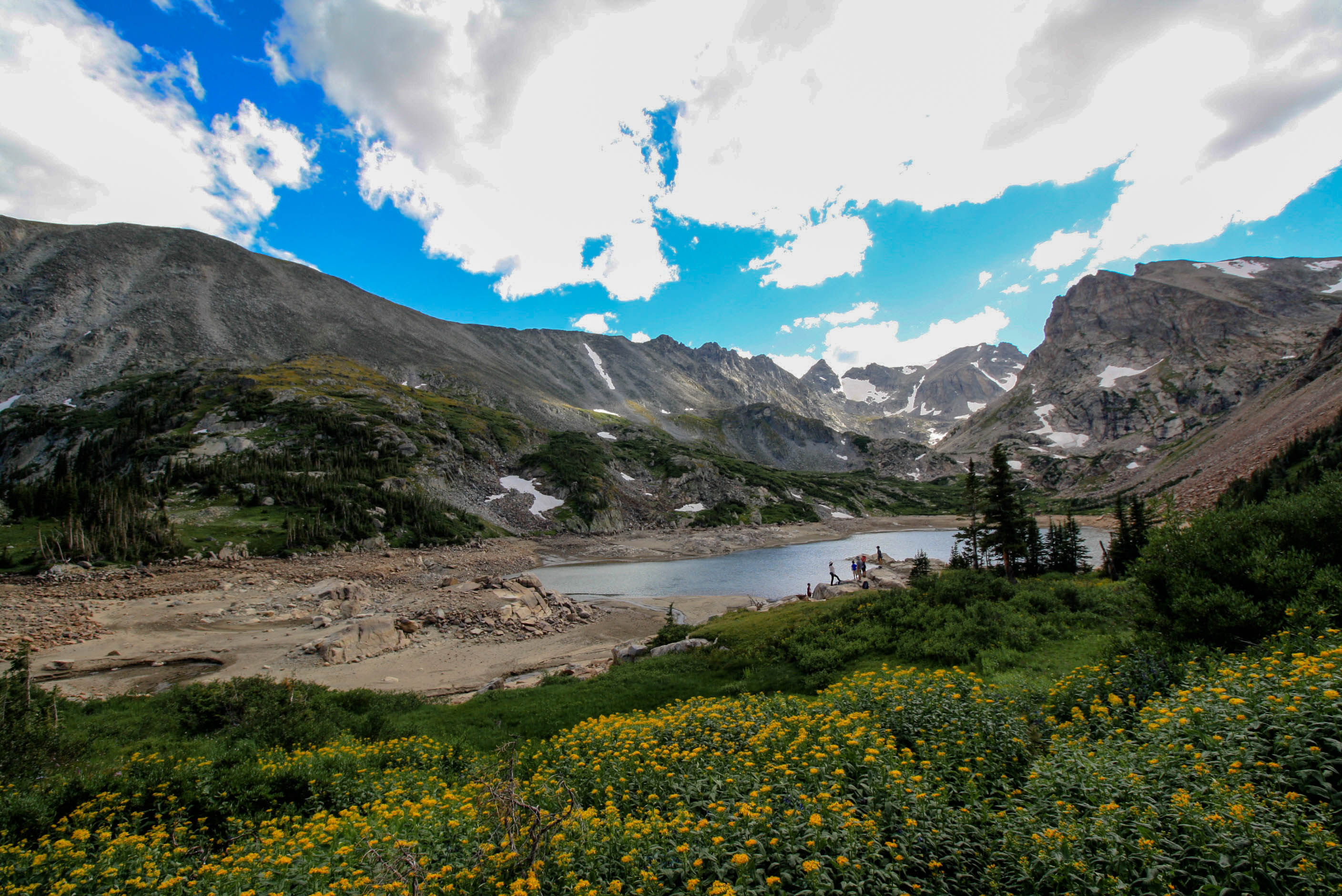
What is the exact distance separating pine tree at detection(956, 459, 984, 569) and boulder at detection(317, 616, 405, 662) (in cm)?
4168

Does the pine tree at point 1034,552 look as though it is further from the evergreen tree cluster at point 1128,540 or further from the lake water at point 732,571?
the lake water at point 732,571

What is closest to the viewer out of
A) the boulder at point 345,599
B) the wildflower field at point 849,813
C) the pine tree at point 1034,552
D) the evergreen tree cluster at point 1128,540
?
the wildflower field at point 849,813

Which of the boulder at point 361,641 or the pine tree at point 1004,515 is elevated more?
the pine tree at point 1004,515

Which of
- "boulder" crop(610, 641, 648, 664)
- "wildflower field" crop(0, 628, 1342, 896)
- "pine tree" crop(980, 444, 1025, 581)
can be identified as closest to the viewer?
"wildflower field" crop(0, 628, 1342, 896)

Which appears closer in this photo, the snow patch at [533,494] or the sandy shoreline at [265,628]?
the sandy shoreline at [265,628]

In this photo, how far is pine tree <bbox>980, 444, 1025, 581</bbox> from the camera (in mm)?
37438

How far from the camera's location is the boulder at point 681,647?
26406mm

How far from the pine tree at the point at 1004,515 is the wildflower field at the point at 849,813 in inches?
1226

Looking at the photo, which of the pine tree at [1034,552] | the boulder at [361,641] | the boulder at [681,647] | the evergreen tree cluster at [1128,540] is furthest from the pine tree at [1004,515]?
the boulder at [361,641]

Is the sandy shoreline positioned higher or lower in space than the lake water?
higher

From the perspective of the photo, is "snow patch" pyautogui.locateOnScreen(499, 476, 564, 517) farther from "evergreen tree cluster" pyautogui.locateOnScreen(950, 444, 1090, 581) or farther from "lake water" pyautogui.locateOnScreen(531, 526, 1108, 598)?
"evergreen tree cluster" pyautogui.locateOnScreen(950, 444, 1090, 581)

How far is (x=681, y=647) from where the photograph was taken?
88.4 ft

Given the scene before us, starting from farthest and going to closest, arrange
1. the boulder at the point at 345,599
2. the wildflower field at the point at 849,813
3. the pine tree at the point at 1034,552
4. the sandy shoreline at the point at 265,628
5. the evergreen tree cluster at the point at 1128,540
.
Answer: the boulder at the point at 345,599
the pine tree at the point at 1034,552
the evergreen tree cluster at the point at 1128,540
the sandy shoreline at the point at 265,628
the wildflower field at the point at 849,813

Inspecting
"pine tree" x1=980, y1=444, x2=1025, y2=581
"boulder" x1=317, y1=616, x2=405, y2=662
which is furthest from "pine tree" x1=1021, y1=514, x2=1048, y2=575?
"boulder" x1=317, y1=616, x2=405, y2=662
